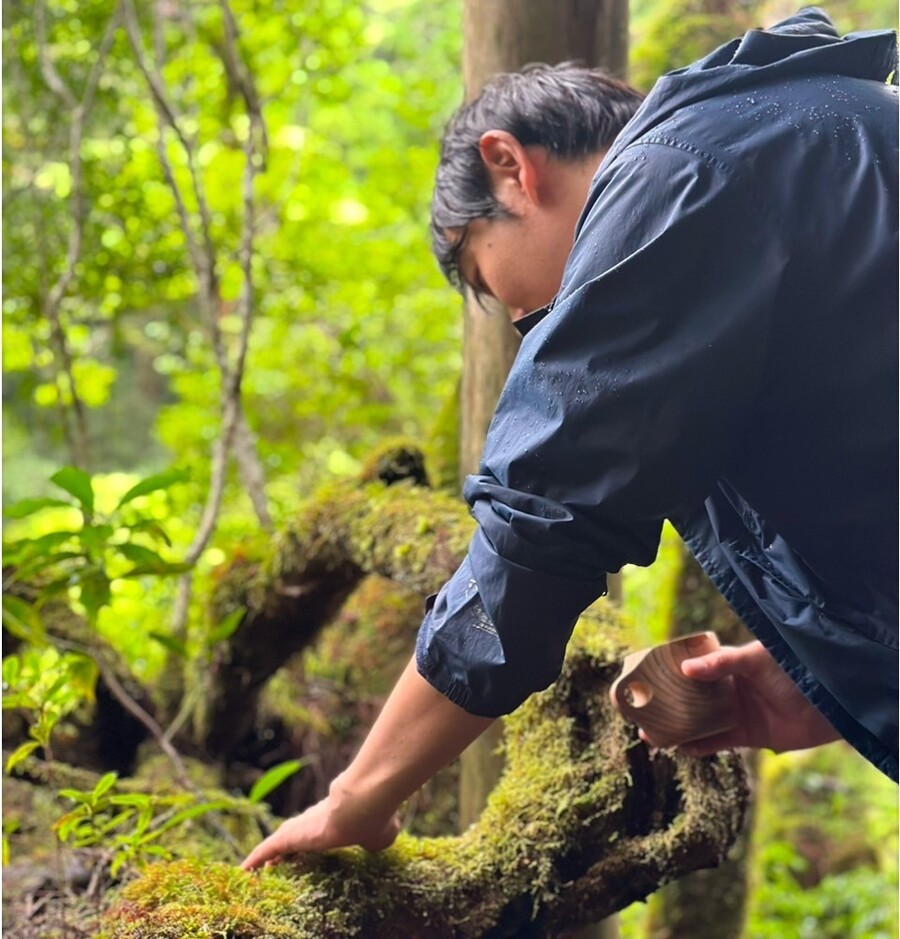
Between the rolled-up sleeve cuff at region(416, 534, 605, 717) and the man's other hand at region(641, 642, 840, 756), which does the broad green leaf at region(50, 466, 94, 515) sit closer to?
the rolled-up sleeve cuff at region(416, 534, 605, 717)

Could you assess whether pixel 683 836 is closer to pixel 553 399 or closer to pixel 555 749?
pixel 555 749

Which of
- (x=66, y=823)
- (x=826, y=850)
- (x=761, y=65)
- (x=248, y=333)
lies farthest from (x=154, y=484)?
(x=826, y=850)

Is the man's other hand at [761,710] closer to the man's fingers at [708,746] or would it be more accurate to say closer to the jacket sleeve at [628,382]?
the man's fingers at [708,746]

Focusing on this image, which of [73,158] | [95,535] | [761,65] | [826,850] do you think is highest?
[761,65]

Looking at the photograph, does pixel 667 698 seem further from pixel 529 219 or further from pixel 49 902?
pixel 49 902

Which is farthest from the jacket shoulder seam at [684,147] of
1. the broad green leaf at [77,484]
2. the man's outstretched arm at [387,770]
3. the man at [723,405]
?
the broad green leaf at [77,484]

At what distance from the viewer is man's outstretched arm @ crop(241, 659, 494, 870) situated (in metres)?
1.30

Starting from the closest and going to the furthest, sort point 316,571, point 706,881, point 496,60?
point 496,60, point 316,571, point 706,881

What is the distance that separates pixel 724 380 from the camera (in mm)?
1066

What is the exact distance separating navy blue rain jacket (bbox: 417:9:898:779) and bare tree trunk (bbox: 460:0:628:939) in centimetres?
117

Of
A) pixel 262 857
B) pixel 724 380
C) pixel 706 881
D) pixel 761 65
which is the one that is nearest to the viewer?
pixel 724 380

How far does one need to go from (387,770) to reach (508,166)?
927 millimetres

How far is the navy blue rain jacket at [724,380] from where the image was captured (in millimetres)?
1069

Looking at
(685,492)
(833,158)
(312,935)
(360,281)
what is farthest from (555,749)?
(360,281)
